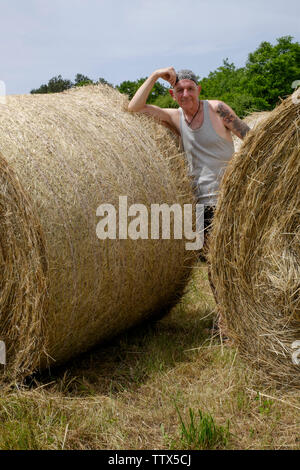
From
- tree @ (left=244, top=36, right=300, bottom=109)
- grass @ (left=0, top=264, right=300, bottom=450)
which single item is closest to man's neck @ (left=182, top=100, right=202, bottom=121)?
grass @ (left=0, top=264, right=300, bottom=450)

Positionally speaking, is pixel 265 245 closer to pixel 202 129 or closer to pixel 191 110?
pixel 202 129

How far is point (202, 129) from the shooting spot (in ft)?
15.3

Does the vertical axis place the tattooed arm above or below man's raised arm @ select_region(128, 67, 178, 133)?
below

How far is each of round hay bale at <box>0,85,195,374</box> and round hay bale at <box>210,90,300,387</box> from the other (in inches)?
25.1

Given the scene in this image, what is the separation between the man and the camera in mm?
4645

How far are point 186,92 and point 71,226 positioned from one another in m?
1.82

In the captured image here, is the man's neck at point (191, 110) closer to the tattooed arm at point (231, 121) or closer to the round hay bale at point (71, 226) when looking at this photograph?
the tattooed arm at point (231, 121)

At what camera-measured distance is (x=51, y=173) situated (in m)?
3.53

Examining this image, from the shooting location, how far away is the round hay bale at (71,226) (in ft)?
11.2

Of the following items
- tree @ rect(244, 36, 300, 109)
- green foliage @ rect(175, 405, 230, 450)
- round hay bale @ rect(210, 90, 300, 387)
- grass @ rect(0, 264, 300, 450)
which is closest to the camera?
green foliage @ rect(175, 405, 230, 450)

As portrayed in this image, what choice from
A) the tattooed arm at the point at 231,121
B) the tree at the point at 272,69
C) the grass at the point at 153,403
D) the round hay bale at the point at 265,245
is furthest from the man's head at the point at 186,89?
the tree at the point at 272,69

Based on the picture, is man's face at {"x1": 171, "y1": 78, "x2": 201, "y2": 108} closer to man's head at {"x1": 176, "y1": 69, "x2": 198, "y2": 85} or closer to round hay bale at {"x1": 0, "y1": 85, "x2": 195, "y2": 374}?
man's head at {"x1": 176, "y1": 69, "x2": 198, "y2": 85}

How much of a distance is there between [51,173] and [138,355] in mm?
1605

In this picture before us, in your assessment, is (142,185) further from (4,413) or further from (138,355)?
(4,413)
